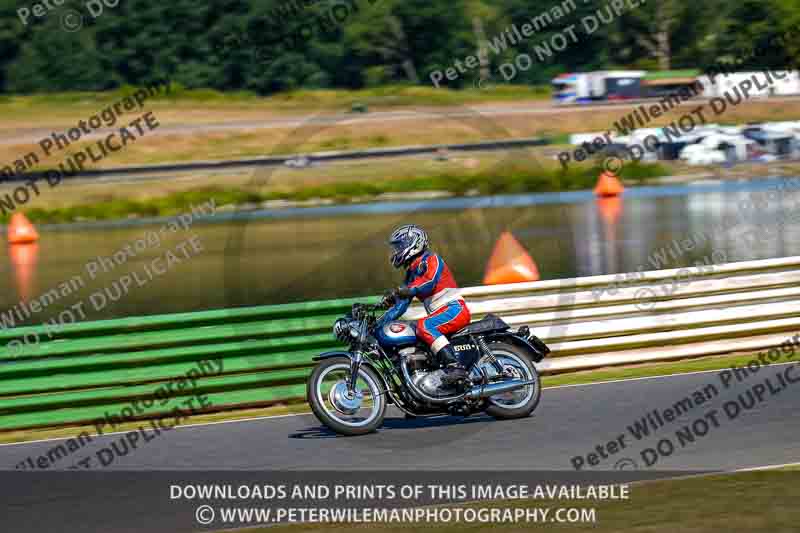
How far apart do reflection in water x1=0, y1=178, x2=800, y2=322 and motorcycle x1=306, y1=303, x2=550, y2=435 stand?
8.35 metres

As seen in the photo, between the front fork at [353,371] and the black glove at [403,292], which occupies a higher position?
the black glove at [403,292]

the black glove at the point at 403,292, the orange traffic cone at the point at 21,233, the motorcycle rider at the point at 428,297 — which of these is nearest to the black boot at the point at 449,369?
the motorcycle rider at the point at 428,297

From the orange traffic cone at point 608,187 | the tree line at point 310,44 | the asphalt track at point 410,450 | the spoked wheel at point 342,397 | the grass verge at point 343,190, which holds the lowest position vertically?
the asphalt track at point 410,450

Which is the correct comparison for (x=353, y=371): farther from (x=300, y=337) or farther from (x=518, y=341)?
(x=300, y=337)

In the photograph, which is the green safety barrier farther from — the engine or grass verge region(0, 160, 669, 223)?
grass verge region(0, 160, 669, 223)

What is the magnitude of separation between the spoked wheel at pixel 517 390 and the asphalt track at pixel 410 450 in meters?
0.10

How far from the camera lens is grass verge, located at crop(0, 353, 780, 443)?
9.64m

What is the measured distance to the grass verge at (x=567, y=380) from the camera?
9.64m

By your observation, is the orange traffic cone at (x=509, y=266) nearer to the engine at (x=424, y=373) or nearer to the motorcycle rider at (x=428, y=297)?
the motorcycle rider at (x=428, y=297)

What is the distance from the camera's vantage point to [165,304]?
17828 millimetres

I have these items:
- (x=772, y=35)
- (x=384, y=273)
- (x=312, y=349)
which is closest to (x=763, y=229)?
(x=384, y=273)

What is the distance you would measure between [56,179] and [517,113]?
1967cm

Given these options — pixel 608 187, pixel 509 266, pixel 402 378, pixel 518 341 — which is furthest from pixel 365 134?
pixel 402 378

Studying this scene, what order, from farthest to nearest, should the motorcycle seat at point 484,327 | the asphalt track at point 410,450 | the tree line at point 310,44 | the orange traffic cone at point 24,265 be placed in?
the tree line at point 310,44 → the orange traffic cone at point 24,265 → the motorcycle seat at point 484,327 → the asphalt track at point 410,450
